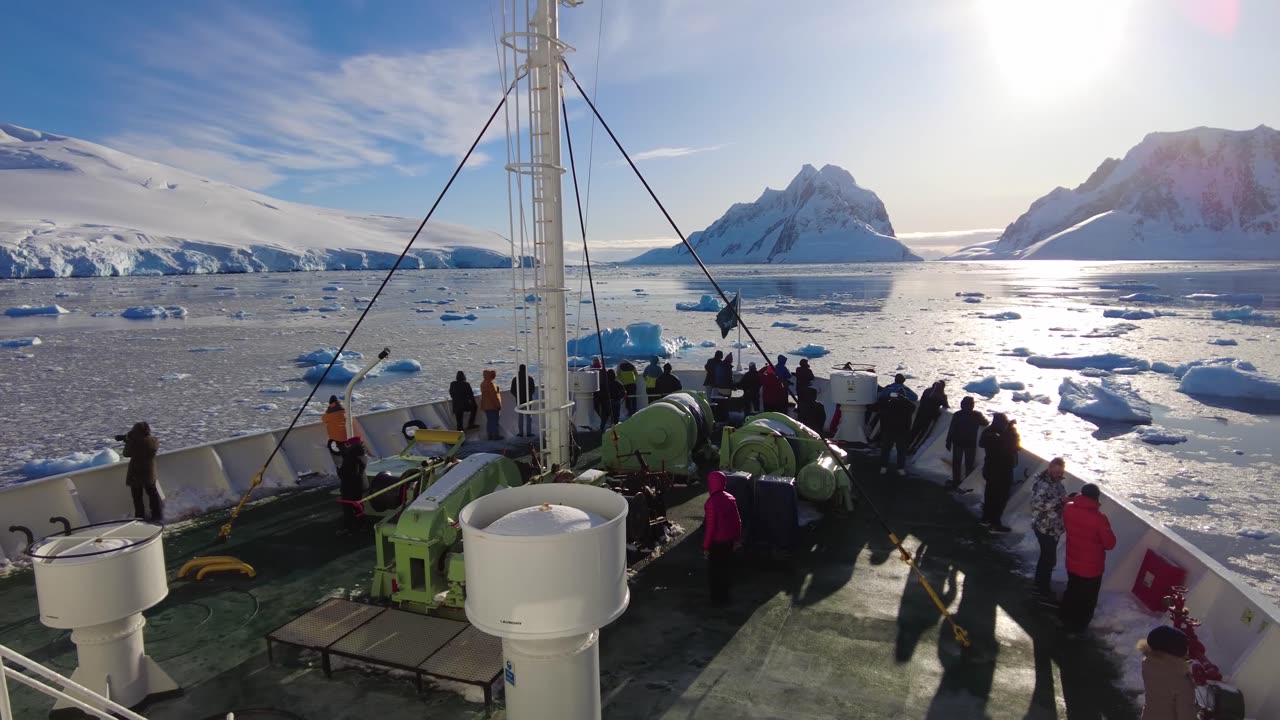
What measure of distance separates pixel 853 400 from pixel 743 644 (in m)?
6.96

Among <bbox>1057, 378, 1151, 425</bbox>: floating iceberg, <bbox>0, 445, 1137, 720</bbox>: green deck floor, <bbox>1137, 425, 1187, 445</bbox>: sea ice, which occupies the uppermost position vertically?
<bbox>0, 445, 1137, 720</bbox>: green deck floor

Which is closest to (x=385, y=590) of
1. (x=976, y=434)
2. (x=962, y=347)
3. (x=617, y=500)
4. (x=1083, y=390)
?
(x=617, y=500)

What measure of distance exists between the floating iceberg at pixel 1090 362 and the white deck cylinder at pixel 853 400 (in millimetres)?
17715

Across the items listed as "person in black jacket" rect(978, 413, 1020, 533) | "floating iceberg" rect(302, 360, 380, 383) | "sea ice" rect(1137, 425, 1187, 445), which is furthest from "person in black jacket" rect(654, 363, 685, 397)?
"floating iceberg" rect(302, 360, 380, 383)

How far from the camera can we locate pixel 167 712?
5.13 metres

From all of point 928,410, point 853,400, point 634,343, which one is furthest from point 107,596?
point 634,343

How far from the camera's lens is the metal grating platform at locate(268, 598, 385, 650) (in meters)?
5.73

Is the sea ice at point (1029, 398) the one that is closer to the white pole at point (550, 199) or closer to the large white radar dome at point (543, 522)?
the white pole at point (550, 199)

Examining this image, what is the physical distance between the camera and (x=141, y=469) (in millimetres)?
8547

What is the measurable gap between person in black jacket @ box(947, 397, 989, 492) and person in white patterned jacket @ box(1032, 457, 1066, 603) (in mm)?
2652

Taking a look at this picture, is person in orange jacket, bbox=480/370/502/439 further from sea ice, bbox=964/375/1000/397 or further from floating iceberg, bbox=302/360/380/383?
sea ice, bbox=964/375/1000/397

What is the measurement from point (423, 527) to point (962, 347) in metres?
28.5

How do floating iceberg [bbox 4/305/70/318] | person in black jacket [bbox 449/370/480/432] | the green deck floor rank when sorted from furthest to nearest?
floating iceberg [bbox 4/305/70/318], person in black jacket [bbox 449/370/480/432], the green deck floor

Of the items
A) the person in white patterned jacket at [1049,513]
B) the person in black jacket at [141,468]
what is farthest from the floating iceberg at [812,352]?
the person in black jacket at [141,468]
